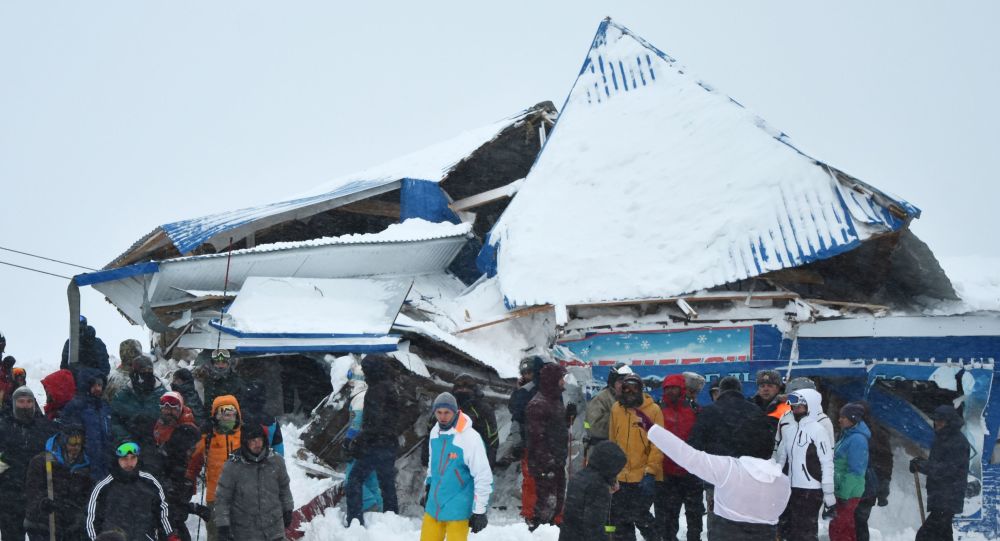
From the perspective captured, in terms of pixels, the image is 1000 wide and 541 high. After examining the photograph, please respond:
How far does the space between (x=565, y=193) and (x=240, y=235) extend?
4.98 metres

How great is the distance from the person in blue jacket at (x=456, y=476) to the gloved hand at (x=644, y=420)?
3.79 ft

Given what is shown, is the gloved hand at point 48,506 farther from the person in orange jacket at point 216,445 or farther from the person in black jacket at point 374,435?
the person in black jacket at point 374,435

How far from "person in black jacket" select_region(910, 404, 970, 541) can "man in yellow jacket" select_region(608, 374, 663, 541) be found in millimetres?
2346

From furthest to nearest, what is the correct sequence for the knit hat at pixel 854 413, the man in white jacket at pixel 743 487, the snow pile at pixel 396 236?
the snow pile at pixel 396 236 < the knit hat at pixel 854 413 < the man in white jacket at pixel 743 487

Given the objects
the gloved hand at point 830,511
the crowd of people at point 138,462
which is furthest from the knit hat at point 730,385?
the crowd of people at point 138,462

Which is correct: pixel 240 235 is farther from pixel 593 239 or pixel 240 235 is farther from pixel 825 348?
pixel 825 348

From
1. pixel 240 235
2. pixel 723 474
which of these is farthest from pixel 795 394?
pixel 240 235

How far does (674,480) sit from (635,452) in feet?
1.94

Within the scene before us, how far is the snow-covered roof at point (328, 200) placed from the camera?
12.4 meters

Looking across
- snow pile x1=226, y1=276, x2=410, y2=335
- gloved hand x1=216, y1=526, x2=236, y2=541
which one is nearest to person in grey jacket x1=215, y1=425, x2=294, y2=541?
gloved hand x1=216, y1=526, x2=236, y2=541

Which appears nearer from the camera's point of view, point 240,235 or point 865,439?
point 865,439

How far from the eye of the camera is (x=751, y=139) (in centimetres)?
1188

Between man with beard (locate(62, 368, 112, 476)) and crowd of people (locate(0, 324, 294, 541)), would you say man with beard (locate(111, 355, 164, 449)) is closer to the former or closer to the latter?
crowd of people (locate(0, 324, 294, 541))

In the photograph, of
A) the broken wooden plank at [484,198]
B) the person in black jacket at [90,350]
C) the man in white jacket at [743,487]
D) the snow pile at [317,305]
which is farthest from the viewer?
the broken wooden plank at [484,198]
